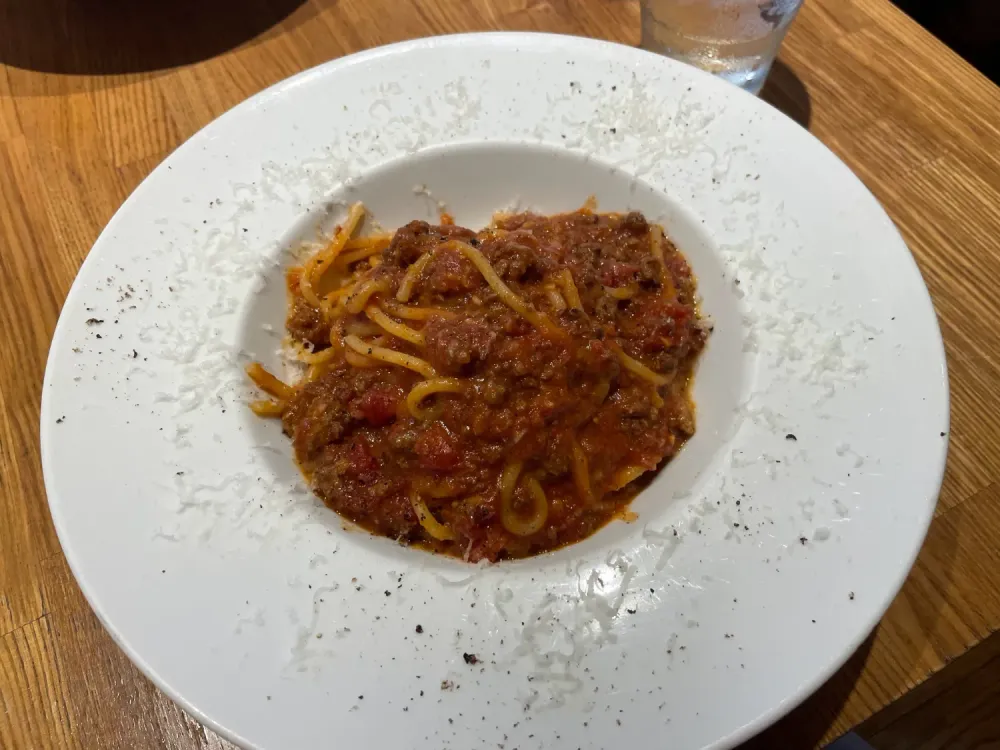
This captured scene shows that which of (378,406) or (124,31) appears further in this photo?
(124,31)

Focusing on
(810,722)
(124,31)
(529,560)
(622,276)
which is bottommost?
(810,722)

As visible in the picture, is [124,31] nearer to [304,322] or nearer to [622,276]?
[304,322]

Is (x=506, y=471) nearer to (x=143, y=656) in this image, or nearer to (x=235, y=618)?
(x=235, y=618)

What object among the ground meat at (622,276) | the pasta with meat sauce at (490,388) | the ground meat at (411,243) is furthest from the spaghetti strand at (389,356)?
the ground meat at (622,276)

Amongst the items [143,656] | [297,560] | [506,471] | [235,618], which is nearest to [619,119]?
[506,471]

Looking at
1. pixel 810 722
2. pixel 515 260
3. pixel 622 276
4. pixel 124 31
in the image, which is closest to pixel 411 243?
pixel 515 260

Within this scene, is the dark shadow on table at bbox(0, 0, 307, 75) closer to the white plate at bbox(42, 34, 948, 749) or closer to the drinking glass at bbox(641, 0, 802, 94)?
the white plate at bbox(42, 34, 948, 749)

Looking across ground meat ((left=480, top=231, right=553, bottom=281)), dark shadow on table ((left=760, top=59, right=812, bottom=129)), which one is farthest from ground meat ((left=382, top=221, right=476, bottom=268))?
dark shadow on table ((left=760, top=59, right=812, bottom=129))
